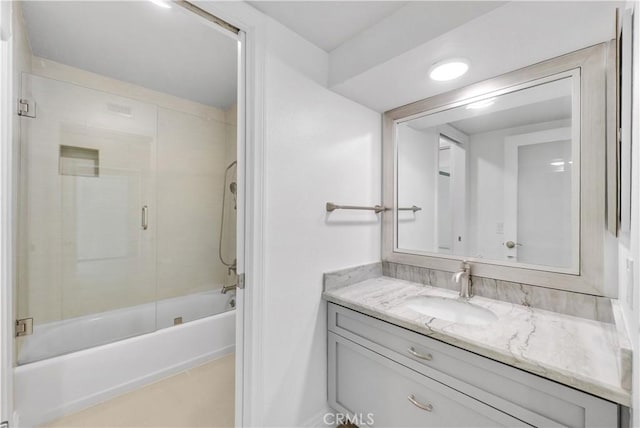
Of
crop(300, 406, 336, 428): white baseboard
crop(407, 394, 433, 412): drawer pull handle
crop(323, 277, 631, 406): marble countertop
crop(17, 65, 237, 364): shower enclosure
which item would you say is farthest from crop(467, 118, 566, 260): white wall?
crop(17, 65, 237, 364): shower enclosure

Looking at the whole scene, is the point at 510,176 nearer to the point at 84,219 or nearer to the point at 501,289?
the point at 501,289

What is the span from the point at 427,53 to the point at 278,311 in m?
1.44

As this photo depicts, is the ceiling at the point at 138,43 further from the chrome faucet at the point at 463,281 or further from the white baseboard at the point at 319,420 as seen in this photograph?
the white baseboard at the point at 319,420

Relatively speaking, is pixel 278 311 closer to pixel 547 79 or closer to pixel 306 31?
pixel 306 31

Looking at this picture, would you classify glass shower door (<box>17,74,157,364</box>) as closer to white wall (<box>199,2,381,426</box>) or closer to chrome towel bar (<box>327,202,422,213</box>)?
white wall (<box>199,2,381,426</box>)

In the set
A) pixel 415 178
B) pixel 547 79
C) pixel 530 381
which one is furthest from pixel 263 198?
pixel 547 79

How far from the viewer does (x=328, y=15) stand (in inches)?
50.6

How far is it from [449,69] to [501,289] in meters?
1.16

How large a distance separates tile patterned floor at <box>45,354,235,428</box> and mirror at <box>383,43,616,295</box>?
4.47 ft

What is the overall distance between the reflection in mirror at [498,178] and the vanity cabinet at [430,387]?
2.07ft

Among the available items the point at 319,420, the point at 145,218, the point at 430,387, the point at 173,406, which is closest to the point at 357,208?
the point at 430,387

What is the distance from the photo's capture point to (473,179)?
156 cm

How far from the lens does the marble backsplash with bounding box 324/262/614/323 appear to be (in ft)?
3.63

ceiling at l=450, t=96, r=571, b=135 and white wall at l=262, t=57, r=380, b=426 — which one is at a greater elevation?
ceiling at l=450, t=96, r=571, b=135
